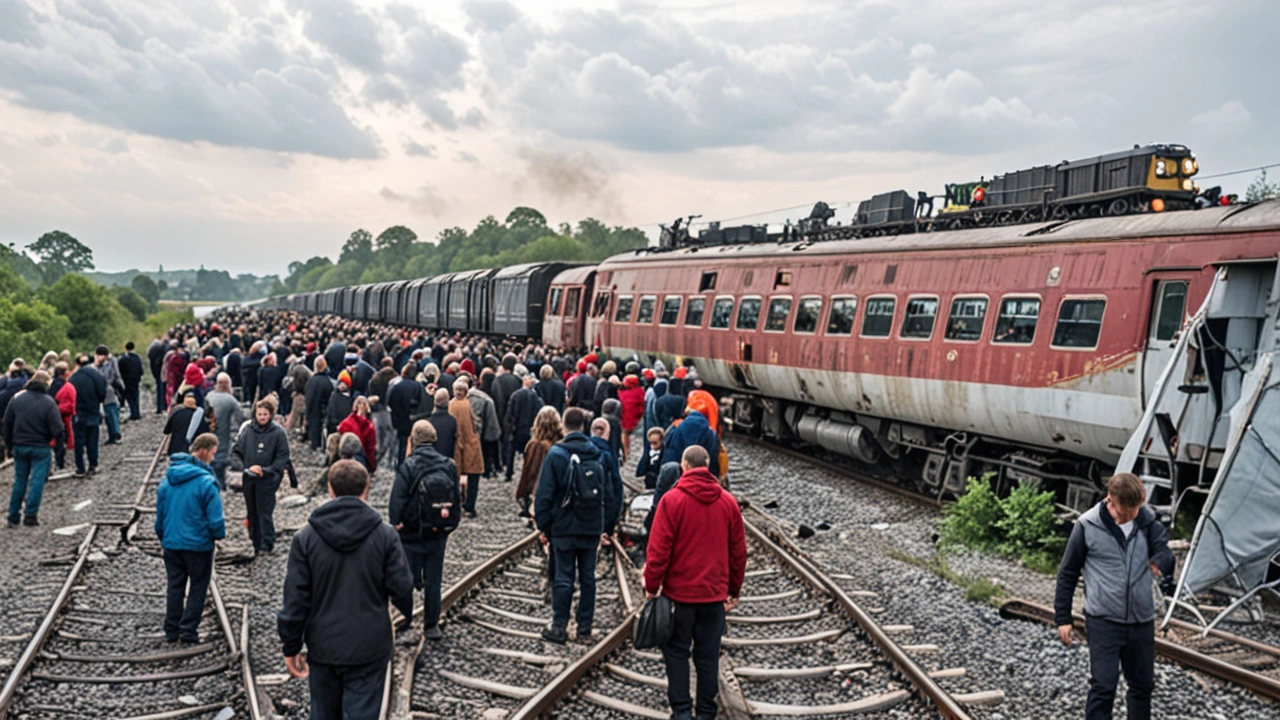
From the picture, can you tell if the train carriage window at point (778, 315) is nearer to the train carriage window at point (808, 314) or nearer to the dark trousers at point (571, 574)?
the train carriage window at point (808, 314)

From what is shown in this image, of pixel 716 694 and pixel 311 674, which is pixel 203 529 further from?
pixel 716 694

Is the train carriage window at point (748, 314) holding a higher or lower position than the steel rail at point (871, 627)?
higher

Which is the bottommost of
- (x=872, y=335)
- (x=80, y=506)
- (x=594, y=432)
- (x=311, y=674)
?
(x=80, y=506)

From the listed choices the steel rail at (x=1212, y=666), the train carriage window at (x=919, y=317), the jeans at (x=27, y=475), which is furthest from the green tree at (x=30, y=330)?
the steel rail at (x=1212, y=666)

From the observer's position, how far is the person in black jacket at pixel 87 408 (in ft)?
49.7

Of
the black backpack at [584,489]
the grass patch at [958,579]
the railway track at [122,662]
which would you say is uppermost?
the black backpack at [584,489]

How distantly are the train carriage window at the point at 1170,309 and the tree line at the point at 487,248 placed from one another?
1896 inches

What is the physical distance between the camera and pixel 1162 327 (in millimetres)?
10461

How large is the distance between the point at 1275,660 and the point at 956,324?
6285 millimetres

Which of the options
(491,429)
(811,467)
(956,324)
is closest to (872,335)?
(956,324)

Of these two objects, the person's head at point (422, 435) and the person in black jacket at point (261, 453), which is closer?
the person's head at point (422, 435)

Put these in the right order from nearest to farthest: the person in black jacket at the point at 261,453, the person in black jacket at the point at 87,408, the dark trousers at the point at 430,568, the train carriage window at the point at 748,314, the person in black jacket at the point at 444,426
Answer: the dark trousers at the point at 430,568 < the person in black jacket at the point at 261,453 < the person in black jacket at the point at 444,426 < the person in black jacket at the point at 87,408 < the train carriage window at the point at 748,314

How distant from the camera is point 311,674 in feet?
17.2

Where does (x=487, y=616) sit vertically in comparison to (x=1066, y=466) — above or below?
below
